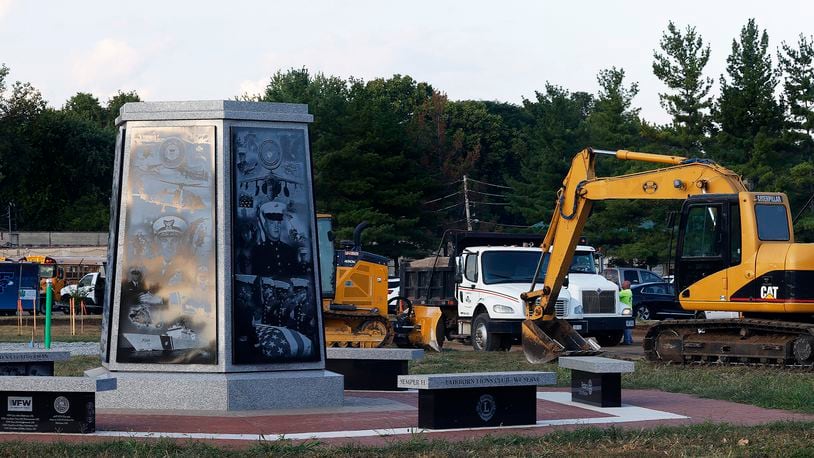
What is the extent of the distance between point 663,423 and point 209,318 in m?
4.96

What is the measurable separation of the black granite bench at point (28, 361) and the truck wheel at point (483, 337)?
1331cm

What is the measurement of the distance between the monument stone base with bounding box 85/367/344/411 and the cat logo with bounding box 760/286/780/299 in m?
10.2

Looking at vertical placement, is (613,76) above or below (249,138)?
above

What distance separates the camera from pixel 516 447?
10.7m

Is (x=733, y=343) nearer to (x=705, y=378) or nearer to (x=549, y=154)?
(x=705, y=378)

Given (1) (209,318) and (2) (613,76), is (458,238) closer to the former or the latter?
(1) (209,318)

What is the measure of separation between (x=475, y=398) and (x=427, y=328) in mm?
15089

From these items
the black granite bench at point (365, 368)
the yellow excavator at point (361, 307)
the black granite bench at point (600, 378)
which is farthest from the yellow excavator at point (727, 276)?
the black granite bench at point (365, 368)

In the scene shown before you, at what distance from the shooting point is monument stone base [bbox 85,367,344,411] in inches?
508

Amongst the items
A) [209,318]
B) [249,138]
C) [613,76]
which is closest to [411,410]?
[209,318]

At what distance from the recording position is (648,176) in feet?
75.2

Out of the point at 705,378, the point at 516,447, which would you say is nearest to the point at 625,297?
the point at 705,378

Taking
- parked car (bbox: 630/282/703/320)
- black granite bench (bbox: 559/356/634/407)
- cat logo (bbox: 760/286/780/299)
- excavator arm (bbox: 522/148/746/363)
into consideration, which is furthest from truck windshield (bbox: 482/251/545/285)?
parked car (bbox: 630/282/703/320)

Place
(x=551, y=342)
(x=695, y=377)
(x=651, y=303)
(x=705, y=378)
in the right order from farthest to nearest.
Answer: (x=651, y=303) < (x=551, y=342) < (x=695, y=377) < (x=705, y=378)
